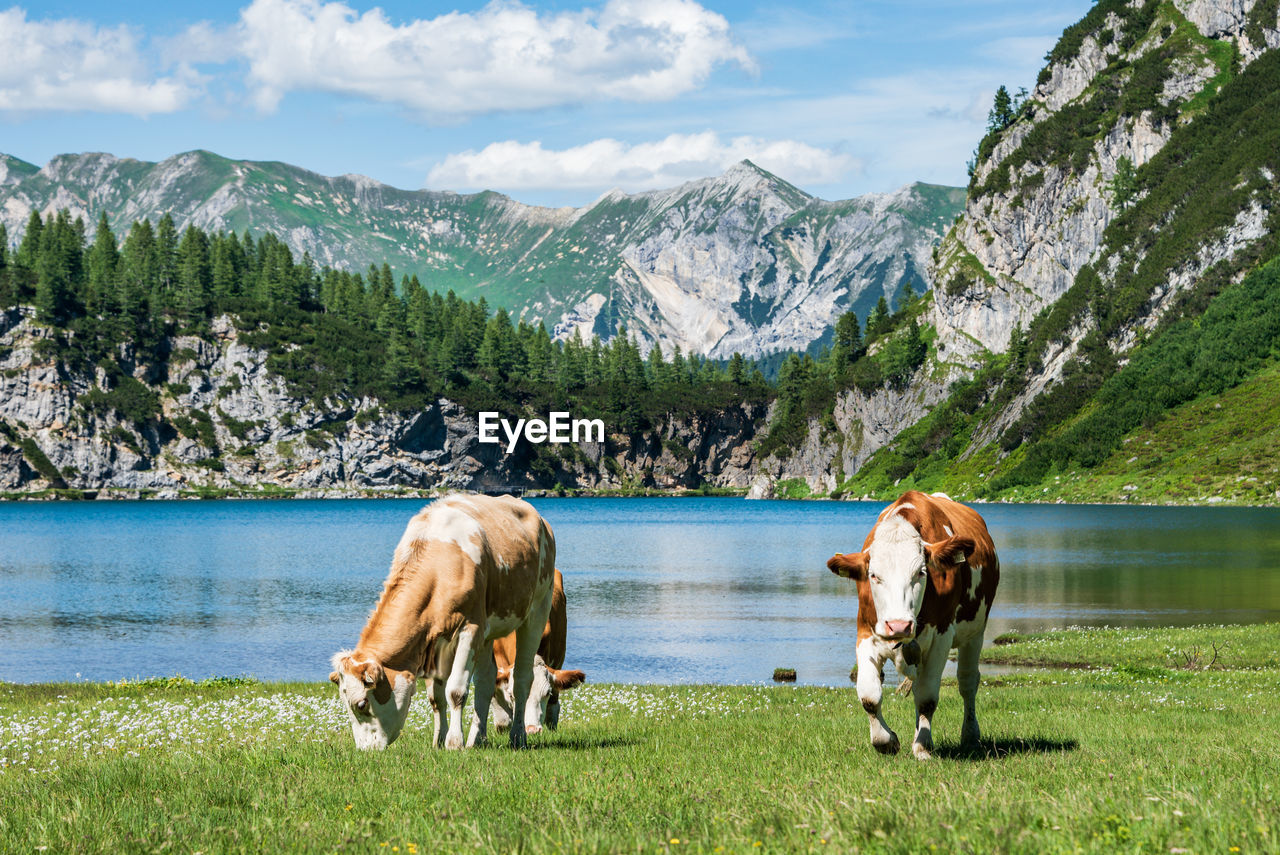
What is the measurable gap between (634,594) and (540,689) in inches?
2039

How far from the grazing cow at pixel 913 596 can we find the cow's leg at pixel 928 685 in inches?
0.5

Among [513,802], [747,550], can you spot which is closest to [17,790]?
[513,802]

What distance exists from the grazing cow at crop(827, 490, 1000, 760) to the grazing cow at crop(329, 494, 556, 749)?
4911 mm

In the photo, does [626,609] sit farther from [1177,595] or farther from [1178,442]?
[1178,442]

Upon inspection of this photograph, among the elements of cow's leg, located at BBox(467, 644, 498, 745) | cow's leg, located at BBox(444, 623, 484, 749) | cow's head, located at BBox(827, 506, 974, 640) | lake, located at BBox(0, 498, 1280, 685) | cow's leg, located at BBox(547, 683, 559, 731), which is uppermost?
cow's head, located at BBox(827, 506, 974, 640)

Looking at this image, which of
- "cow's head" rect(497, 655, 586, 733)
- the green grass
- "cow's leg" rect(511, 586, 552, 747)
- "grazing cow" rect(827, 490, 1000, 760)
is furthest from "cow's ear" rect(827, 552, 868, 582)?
"cow's head" rect(497, 655, 586, 733)

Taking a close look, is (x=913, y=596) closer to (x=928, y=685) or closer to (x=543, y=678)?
(x=928, y=685)

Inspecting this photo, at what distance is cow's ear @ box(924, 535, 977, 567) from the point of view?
12.9 metres

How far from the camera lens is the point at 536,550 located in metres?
16.6

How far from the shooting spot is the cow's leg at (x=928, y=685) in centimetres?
1341

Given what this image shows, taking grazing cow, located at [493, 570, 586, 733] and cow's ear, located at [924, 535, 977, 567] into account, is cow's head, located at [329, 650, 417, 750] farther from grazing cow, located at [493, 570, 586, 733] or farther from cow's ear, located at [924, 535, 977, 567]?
cow's ear, located at [924, 535, 977, 567]

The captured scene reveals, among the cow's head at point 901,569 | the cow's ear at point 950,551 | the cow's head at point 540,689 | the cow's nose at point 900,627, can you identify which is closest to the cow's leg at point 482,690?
the cow's head at point 540,689

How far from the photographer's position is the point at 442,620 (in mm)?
14141

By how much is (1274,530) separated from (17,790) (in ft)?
369
